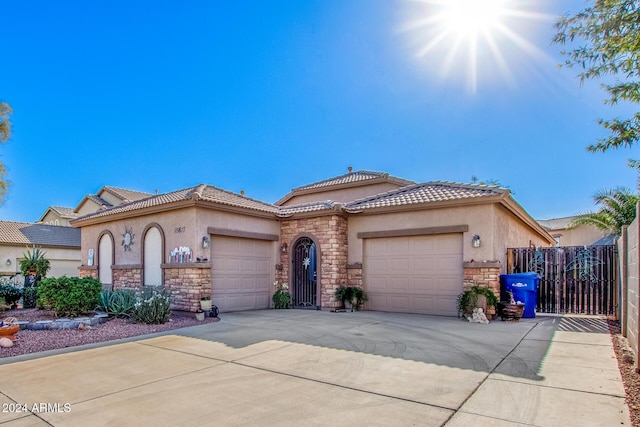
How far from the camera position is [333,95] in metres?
16.1

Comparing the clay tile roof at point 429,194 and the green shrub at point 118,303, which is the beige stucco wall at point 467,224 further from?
the green shrub at point 118,303

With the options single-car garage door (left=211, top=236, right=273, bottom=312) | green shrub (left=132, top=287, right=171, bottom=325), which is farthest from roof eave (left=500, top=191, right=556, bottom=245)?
green shrub (left=132, top=287, right=171, bottom=325)

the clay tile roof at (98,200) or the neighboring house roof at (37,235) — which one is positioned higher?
the clay tile roof at (98,200)

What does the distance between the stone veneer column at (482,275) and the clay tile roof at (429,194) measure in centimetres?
192

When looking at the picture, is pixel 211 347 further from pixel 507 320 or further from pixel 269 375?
pixel 507 320

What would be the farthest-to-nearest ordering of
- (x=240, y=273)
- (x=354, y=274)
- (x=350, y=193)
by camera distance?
(x=350, y=193)
(x=354, y=274)
(x=240, y=273)

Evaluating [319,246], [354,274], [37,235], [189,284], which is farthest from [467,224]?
[37,235]

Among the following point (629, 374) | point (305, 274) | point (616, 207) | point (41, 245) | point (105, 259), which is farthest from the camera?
point (41, 245)

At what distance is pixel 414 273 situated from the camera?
12133 mm

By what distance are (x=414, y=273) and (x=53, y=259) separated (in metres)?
26.1

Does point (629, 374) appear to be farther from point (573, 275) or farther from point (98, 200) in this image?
point (98, 200)

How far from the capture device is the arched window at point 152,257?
42.0ft

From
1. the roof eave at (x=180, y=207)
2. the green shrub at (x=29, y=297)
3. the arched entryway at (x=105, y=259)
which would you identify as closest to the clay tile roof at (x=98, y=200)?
the roof eave at (x=180, y=207)

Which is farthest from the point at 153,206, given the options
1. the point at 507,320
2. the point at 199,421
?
the point at 507,320
